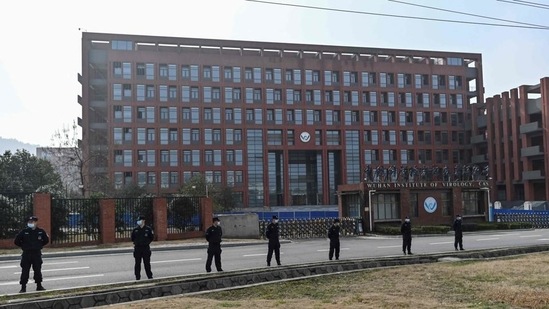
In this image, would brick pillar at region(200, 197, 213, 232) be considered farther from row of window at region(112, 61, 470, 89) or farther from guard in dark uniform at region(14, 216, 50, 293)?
row of window at region(112, 61, 470, 89)

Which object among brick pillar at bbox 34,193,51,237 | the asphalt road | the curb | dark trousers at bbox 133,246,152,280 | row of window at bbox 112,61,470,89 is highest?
row of window at bbox 112,61,470,89

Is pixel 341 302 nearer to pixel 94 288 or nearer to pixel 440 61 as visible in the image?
pixel 94 288

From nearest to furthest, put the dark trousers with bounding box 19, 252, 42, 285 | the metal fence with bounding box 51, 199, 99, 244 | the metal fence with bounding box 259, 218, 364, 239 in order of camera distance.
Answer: the dark trousers with bounding box 19, 252, 42, 285 → the metal fence with bounding box 51, 199, 99, 244 → the metal fence with bounding box 259, 218, 364, 239

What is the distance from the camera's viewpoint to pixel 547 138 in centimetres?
6675

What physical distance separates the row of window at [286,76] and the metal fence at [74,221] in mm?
46945

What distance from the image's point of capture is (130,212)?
31.3m

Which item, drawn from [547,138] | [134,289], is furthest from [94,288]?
[547,138]

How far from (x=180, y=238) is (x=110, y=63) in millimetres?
47782

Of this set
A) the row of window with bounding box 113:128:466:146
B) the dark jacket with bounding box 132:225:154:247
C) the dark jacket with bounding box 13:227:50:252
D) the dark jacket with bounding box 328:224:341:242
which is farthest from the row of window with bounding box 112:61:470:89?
the dark jacket with bounding box 13:227:50:252

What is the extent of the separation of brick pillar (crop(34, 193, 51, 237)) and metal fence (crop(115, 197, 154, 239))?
3.94m

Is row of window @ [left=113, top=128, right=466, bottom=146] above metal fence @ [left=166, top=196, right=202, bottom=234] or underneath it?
above

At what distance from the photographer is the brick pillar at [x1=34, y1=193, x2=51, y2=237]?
27.5m

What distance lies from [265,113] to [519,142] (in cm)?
3295

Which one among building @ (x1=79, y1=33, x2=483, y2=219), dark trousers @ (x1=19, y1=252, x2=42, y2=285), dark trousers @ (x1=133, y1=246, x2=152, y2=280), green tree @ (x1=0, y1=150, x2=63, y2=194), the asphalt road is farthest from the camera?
building @ (x1=79, y1=33, x2=483, y2=219)
